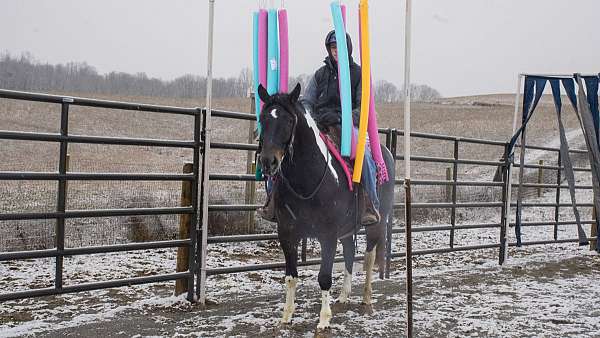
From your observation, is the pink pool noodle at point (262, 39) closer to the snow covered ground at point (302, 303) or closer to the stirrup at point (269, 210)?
the stirrup at point (269, 210)

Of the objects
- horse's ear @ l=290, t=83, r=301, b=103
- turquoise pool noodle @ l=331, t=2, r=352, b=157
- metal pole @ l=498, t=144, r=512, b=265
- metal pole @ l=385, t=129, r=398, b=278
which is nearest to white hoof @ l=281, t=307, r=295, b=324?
turquoise pool noodle @ l=331, t=2, r=352, b=157

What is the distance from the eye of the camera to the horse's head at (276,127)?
354 centimetres

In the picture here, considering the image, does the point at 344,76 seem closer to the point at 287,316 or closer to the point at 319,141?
the point at 319,141

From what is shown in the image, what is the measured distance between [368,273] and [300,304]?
0.70m

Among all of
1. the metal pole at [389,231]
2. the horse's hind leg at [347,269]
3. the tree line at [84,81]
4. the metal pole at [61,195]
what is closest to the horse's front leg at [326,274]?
the horse's hind leg at [347,269]

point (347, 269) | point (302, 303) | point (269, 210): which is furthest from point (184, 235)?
point (347, 269)

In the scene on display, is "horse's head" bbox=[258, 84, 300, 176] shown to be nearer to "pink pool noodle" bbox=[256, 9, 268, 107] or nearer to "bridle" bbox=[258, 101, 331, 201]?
"bridle" bbox=[258, 101, 331, 201]

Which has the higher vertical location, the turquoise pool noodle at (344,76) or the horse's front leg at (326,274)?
the turquoise pool noodle at (344,76)

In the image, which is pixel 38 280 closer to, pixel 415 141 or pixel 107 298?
pixel 107 298

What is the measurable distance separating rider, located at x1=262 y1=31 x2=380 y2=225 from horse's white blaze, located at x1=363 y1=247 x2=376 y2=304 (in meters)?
0.73

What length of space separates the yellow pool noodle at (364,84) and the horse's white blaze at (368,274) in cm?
118

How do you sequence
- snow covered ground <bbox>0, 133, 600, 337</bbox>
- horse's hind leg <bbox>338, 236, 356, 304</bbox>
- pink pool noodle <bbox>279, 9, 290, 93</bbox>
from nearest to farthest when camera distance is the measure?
1. snow covered ground <bbox>0, 133, 600, 337</bbox>
2. pink pool noodle <bbox>279, 9, 290, 93</bbox>
3. horse's hind leg <bbox>338, 236, 356, 304</bbox>

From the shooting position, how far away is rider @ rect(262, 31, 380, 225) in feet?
14.8

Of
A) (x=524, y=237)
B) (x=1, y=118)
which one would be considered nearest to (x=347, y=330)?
(x=524, y=237)
